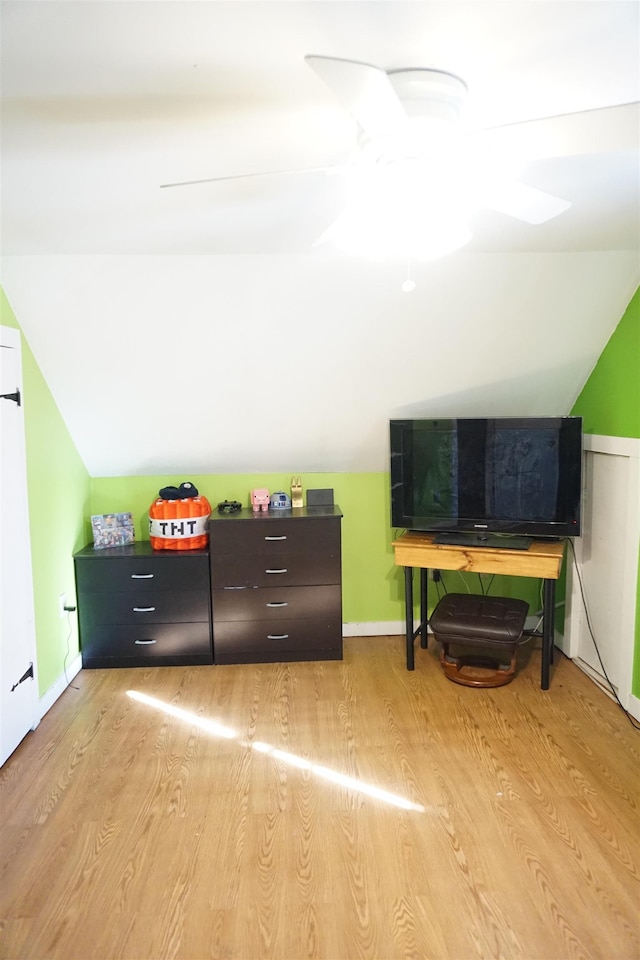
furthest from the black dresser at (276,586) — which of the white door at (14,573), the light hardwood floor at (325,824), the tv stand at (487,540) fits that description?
the white door at (14,573)

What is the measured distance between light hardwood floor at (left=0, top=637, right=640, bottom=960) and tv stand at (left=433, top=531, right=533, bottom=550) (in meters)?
0.75

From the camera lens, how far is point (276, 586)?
3877 mm

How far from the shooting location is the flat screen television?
11.4 feet

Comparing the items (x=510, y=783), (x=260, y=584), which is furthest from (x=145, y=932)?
(x=260, y=584)

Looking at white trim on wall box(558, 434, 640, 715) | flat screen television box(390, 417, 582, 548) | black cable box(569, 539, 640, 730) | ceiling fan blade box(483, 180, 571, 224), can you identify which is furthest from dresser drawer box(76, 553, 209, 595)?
ceiling fan blade box(483, 180, 571, 224)

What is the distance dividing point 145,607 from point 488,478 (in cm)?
209

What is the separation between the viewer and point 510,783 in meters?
2.67

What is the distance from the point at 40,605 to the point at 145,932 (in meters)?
1.79

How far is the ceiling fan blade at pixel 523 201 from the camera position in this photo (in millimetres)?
1789

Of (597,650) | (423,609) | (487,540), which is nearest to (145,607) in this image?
(423,609)

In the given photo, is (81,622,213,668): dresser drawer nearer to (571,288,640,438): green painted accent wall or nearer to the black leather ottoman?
the black leather ottoman

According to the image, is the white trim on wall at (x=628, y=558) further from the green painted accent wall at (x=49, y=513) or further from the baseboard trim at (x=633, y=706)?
the green painted accent wall at (x=49, y=513)

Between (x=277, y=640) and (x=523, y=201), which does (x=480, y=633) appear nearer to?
(x=277, y=640)

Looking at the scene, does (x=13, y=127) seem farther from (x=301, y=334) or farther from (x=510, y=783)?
(x=510, y=783)
